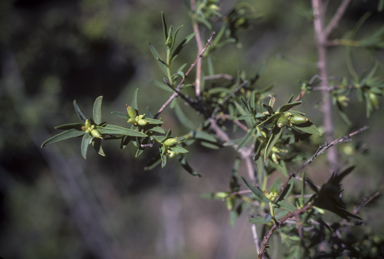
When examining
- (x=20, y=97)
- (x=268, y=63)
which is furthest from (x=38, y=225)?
(x=268, y=63)

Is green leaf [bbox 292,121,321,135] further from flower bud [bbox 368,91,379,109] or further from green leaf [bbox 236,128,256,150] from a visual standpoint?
flower bud [bbox 368,91,379,109]

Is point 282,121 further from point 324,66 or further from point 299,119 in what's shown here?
point 324,66

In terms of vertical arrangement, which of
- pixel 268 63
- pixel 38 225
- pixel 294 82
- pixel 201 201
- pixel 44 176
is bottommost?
pixel 201 201

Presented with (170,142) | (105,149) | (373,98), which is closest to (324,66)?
(373,98)

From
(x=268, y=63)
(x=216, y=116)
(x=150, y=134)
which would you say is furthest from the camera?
(x=268, y=63)

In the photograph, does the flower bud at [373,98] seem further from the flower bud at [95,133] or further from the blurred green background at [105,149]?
the blurred green background at [105,149]

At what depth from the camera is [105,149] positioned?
2.22 meters

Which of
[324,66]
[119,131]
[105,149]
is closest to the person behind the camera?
[119,131]

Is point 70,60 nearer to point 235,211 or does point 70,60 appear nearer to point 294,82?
point 235,211

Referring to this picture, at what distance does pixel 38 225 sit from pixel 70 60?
1.68 meters

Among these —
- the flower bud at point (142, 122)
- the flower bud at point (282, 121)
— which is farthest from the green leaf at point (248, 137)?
the flower bud at point (142, 122)

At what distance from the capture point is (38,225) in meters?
2.44

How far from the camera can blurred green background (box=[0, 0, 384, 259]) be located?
1.87 m

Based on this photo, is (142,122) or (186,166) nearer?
(142,122)
